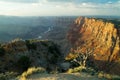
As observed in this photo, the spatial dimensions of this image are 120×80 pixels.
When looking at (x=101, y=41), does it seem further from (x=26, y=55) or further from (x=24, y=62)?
(x=24, y=62)

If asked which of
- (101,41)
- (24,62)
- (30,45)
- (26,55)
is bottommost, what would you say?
(101,41)

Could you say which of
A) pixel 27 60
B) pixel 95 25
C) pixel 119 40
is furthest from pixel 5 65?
pixel 95 25

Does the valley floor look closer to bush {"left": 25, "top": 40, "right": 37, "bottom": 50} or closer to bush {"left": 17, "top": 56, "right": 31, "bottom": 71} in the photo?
bush {"left": 17, "top": 56, "right": 31, "bottom": 71}

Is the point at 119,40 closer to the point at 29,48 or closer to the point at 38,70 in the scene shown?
the point at 29,48

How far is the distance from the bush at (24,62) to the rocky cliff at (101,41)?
27.4 m

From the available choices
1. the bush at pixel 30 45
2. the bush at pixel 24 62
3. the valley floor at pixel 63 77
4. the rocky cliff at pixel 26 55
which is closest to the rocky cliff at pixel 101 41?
the rocky cliff at pixel 26 55

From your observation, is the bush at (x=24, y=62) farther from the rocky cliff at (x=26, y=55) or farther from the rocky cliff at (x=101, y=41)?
the rocky cliff at (x=101, y=41)

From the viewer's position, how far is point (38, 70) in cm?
1981

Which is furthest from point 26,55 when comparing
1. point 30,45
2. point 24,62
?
point 30,45

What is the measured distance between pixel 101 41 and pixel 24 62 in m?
71.8

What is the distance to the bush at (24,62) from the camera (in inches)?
1459

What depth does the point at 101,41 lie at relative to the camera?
107 metres

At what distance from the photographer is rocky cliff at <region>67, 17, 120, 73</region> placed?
81812 mm

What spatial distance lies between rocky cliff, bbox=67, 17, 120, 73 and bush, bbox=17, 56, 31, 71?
27.4 meters
